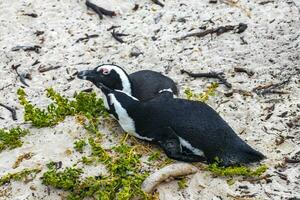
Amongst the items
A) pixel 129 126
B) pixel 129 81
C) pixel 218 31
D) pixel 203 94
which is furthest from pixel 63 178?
pixel 218 31

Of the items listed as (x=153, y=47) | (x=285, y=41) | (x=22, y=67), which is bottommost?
(x=22, y=67)

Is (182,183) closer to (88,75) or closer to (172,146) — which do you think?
(172,146)

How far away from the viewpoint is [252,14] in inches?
239

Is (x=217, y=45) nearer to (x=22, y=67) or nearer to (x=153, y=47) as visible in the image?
(x=153, y=47)

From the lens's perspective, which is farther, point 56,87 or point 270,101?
point 56,87

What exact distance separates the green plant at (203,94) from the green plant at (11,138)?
1.26 m

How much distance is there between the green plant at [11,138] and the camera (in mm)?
4520

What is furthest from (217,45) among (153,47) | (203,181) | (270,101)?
(203,181)

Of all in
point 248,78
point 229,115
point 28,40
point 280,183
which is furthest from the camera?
point 28,40

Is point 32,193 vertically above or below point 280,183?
below

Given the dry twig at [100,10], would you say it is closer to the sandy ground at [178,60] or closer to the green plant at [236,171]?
the sandy ground at [178,60]

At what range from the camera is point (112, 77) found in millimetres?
4637

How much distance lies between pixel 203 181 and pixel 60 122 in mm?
1243

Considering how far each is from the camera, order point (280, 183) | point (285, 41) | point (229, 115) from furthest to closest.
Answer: point (285, 41), point (229, 115), point (280, 183)
